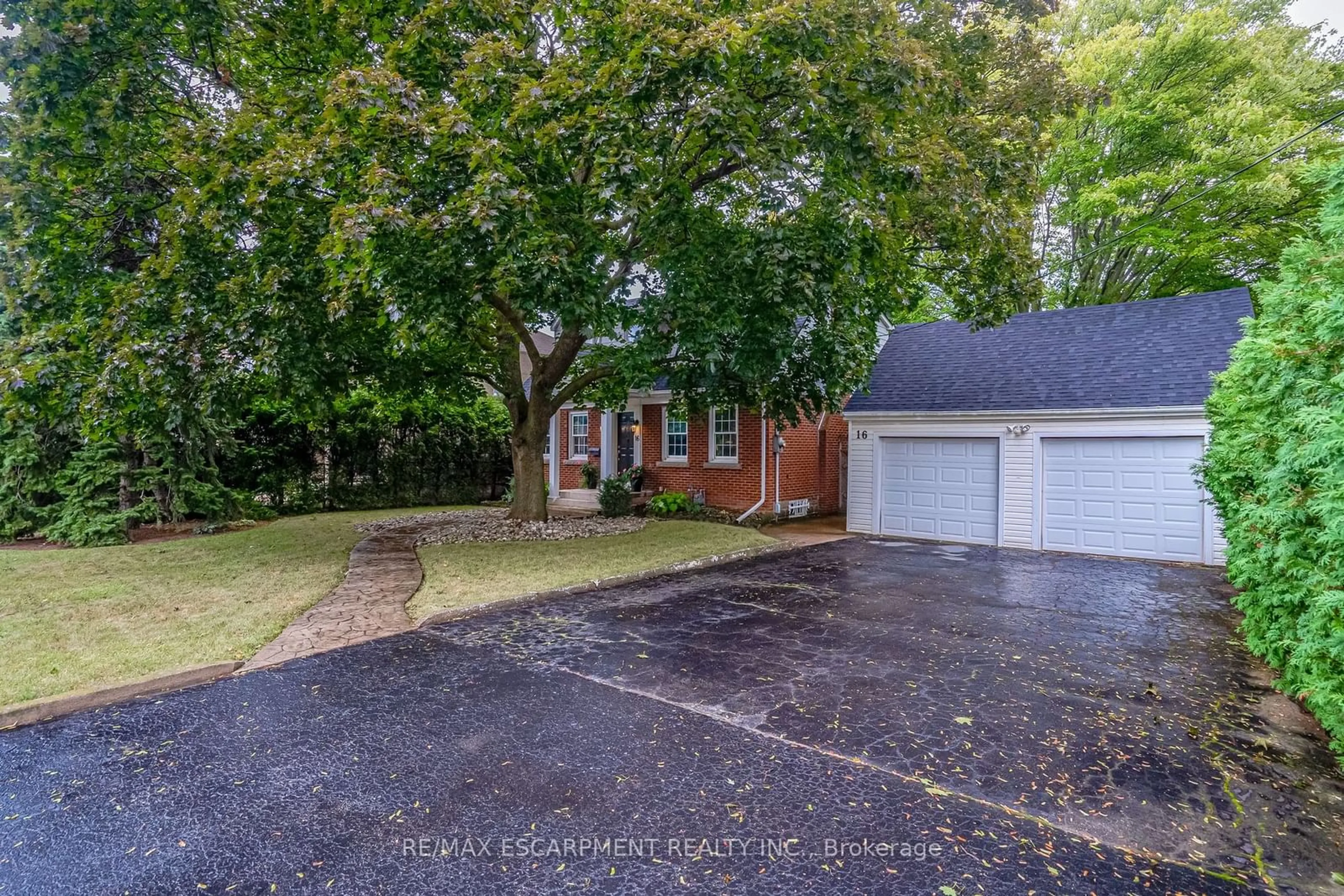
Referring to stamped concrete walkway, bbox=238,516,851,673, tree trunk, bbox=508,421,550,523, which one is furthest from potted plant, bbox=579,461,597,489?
stamped concrete walkway, bbox=238,516,851,673

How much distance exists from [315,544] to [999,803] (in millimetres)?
10579

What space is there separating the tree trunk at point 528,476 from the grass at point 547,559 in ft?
5.24

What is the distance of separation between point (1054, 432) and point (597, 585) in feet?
27.0

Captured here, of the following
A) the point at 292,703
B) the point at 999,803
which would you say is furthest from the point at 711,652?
the point at 292,703

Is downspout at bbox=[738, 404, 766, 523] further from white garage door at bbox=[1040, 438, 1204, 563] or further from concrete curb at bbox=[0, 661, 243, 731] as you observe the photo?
concrete curb at bbox=[0, 661, 243, 731]

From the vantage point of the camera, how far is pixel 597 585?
8148mm

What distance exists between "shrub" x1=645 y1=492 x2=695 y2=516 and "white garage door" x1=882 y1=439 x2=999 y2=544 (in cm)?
422

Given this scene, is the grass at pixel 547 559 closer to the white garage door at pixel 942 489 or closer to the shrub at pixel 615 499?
the shrub at pixel 615 499

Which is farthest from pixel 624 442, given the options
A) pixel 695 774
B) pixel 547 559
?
pixel 695 774

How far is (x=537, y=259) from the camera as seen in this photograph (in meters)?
7.06

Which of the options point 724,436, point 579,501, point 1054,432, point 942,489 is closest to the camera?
point 1054,432

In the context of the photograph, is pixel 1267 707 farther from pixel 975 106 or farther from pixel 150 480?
pixel 150 480

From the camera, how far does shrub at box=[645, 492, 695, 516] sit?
14.7 meters

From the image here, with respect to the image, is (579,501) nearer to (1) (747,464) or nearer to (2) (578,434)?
(2) (578,434)
